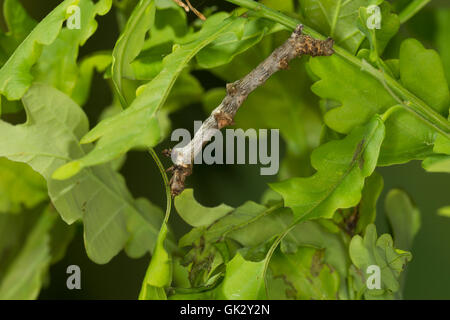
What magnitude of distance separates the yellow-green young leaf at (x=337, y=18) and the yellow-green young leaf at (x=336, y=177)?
8 centimetres

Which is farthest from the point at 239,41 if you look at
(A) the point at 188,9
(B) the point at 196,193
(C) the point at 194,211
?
(B) the point at 196,193

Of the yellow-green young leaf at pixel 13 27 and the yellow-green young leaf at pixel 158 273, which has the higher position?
the yellow-green young leaf at pixel 13 27

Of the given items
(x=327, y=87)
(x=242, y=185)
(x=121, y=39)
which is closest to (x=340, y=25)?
(x=327, y=87)

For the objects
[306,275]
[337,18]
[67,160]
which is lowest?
[306,275]

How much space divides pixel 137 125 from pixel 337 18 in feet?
0.65

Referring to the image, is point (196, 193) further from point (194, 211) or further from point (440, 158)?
point (440, 158)

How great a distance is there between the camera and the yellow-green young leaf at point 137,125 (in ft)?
0.87

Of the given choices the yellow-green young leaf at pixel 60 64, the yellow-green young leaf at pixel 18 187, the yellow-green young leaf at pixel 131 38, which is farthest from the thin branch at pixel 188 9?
the yellow-green young leaf at pixel 18 187

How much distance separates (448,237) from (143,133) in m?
0.41

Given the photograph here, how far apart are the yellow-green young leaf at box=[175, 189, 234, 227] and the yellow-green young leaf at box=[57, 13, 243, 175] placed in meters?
0.12

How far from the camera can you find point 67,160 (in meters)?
0.40

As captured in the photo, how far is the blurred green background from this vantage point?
1.81ft

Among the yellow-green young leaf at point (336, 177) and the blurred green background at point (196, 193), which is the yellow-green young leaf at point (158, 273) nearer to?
the yellow-green young leaf at point (336, 177)
